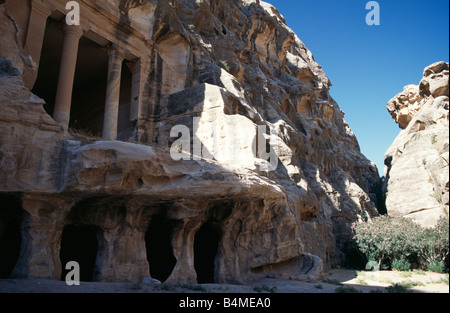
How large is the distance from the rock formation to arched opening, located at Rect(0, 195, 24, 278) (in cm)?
5

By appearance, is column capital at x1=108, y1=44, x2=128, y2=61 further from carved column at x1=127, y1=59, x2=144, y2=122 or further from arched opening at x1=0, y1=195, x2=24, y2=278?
arched opening at x1=0, y1=195, x2=24, y2=278

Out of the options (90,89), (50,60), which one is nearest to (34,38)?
(50,60)

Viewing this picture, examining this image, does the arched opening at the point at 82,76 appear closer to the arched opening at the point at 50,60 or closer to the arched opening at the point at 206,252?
the arched opening at the point at 50,60

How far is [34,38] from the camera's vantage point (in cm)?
1089

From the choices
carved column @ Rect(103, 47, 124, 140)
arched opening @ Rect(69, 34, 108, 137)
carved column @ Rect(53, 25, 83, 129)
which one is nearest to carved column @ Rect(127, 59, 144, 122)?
carved column @ Rect(103, 47, 124, 140)

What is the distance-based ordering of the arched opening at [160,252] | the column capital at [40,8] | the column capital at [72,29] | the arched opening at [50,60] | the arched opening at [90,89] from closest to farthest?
the column capital at [40,8]
the arched opening at [160,252]
the column capital at [72,29]
the arched opening at [50,60]
the arched opening at [90,89]

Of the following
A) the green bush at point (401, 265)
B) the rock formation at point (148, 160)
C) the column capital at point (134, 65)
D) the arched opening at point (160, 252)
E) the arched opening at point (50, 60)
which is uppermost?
the arched opening at point (50, 60)

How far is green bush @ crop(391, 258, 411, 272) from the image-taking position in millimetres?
14466

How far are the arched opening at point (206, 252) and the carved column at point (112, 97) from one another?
5089mm

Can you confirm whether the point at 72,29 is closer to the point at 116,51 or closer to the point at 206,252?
the point at 116,51

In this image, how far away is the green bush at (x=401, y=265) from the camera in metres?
14.5

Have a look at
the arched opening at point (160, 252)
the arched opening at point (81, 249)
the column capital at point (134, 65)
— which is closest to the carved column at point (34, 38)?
the column capital at point (134, 65)
